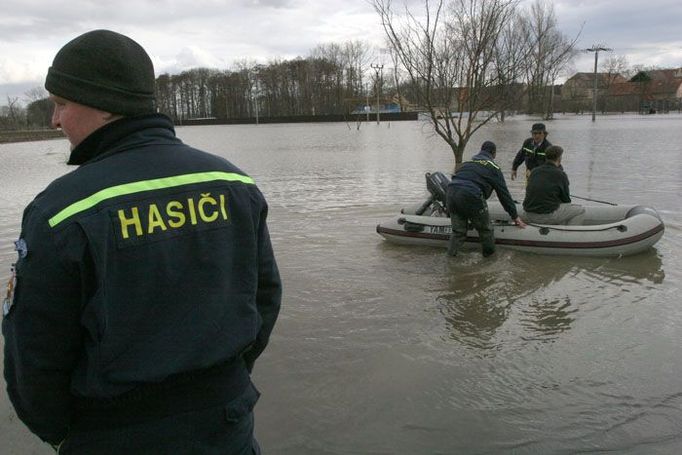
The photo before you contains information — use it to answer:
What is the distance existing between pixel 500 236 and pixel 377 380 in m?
4.18

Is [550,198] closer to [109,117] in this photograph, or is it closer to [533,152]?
[533,152]

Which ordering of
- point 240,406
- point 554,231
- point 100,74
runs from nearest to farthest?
1. point 100,74
2. point 240,406
3. point 554,231

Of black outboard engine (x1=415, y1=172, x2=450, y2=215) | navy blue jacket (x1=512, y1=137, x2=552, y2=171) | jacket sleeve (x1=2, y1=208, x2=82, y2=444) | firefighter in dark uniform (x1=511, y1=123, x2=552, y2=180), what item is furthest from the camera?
navy blue jacket (x1=512, y1=137, x2=552, y2=171)

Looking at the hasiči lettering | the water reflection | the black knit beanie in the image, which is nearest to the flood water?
the water reflection

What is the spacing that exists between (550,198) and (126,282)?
7642mm

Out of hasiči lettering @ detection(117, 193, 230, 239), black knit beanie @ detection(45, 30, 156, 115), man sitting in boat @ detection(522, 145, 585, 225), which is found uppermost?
black knit beanie @ detection(45, 30, 156, 115)

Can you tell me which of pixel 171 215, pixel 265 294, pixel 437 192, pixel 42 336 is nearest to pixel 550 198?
pixel 437 192

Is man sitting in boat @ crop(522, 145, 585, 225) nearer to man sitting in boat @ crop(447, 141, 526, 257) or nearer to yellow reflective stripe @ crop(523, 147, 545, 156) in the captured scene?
man sitting in boat @ crop(447, 141, 526, 257)

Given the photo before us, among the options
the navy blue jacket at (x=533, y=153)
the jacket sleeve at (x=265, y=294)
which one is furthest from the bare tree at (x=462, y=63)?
the jacket sleeve at (x=265, y=294)

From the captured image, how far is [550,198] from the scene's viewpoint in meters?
8.20

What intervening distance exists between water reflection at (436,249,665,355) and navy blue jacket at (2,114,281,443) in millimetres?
3790

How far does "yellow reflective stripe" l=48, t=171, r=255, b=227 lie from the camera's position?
1428 millimetres

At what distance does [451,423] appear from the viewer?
3.87 m

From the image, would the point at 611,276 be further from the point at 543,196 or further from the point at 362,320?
the point at 362,320
